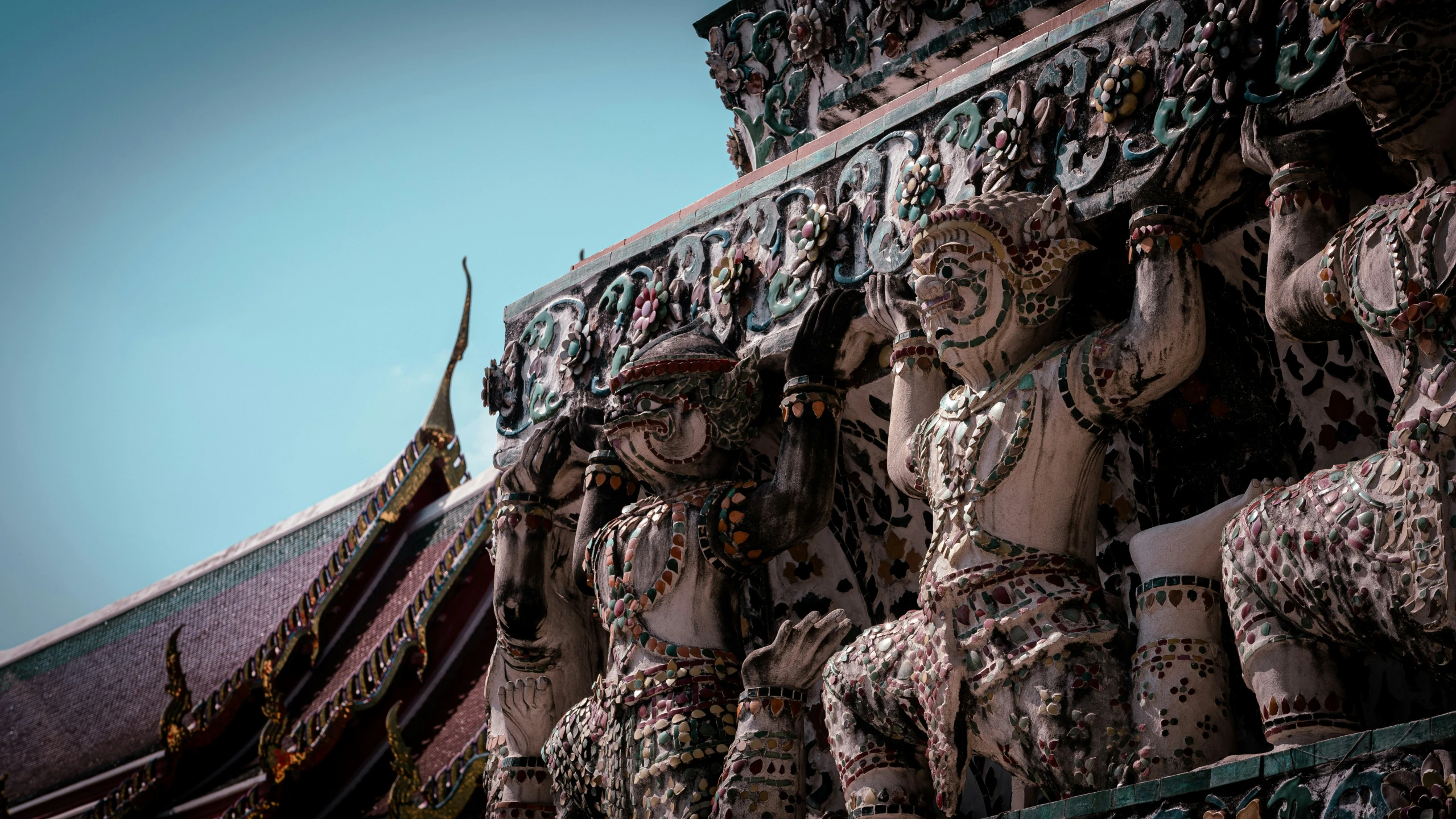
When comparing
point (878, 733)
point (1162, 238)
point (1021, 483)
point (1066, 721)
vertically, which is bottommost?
point (1066, 721)

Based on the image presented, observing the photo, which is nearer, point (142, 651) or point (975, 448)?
point (975, 448)

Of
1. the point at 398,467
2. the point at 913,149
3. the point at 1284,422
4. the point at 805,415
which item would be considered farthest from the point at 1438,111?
the point at 398,467

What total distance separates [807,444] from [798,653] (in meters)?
0.60

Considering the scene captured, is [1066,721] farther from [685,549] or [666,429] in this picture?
[666,429]

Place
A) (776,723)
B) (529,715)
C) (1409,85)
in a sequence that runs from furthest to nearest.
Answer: (529,715) < (776,723) < (1409,85)

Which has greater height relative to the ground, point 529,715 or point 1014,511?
point 529,715

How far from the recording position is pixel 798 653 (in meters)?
4.68

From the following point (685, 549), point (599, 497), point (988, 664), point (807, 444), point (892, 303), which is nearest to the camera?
point (988, 664)

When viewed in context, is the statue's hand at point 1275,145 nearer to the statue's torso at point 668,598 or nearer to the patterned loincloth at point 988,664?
the patterned loincloth at point 988,664

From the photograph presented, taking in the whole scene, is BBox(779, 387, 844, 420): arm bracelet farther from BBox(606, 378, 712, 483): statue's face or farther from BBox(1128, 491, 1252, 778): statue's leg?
BBox(1128, 491, 1252, 778): statue's leg

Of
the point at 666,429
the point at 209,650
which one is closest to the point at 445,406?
the point at 209,650

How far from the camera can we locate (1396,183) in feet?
13.5

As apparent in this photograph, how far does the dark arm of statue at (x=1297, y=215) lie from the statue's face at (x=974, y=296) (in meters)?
0.67

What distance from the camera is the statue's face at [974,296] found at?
174 inches
